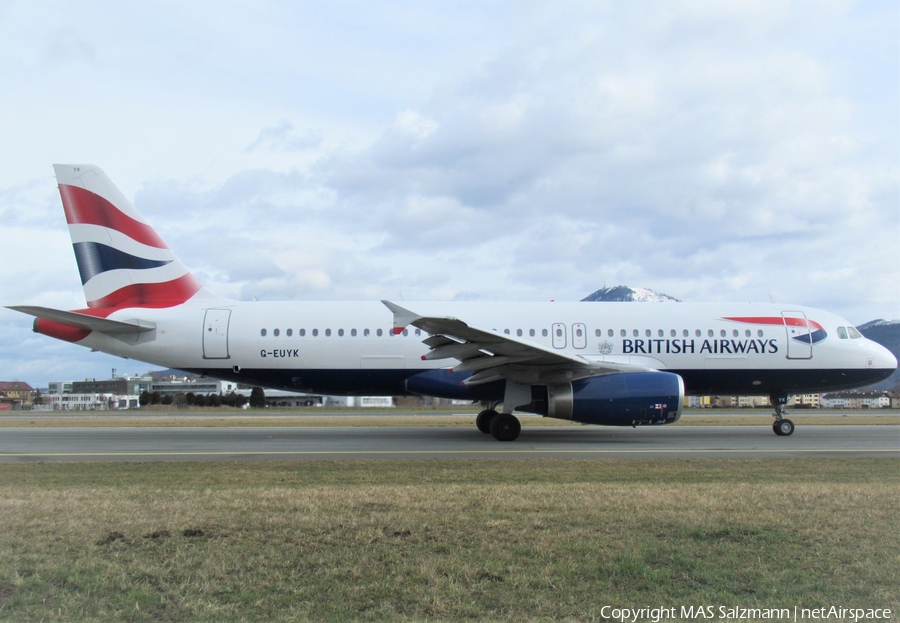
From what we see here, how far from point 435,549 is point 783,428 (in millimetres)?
14641

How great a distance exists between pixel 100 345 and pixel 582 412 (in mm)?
11460

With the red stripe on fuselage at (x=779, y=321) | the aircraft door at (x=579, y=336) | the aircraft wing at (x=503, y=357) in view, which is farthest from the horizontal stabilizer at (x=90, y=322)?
the red stripe on fuselage at (x=779, y=321)

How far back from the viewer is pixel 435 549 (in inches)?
202

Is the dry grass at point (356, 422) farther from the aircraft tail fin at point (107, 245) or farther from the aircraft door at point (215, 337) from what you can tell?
the aircraft tail fin at point (107, 245)

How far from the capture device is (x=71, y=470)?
10.1 m

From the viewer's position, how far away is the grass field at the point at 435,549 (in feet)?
13.8

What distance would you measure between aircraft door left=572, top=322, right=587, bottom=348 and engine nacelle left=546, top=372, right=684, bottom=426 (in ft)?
8.99

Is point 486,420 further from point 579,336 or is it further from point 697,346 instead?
point 697,346

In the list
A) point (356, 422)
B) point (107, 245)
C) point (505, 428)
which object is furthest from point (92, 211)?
point (505, 428)

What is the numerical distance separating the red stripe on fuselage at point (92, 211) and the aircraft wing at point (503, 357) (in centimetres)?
795

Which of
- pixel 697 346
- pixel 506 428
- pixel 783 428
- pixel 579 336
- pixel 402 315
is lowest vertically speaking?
pixel 783 428

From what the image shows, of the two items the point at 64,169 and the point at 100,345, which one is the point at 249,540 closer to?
the point at 100,345

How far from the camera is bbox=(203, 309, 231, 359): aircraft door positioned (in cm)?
1680

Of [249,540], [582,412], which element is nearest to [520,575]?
[249,540]
